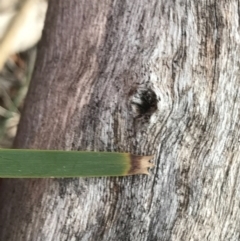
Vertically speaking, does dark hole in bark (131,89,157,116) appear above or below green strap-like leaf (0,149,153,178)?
above

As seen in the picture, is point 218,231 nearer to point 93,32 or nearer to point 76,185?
point 76,185

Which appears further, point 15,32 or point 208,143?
point 15,32

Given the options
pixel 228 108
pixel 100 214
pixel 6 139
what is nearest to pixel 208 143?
pixel 228 108

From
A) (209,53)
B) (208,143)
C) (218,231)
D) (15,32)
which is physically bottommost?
(218,231)

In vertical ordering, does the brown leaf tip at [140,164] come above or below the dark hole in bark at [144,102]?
below
